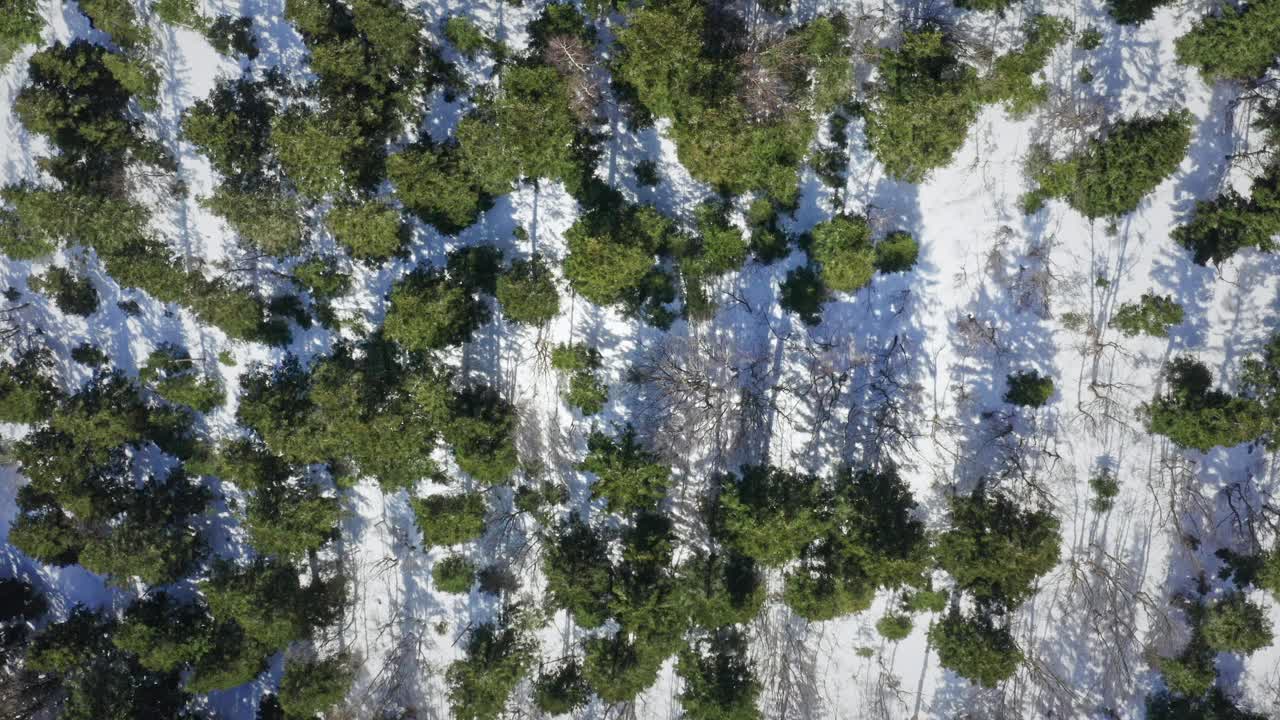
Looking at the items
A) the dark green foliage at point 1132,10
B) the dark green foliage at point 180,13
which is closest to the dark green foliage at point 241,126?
the dark green foliage at point 180,13

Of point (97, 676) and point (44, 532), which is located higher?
point (44, 532)

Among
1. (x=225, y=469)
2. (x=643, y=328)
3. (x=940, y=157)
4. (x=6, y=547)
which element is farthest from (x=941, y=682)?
(x=6, y=547)

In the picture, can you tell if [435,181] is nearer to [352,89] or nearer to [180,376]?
[352,89]

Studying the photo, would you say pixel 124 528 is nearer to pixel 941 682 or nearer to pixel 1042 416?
pixel 941 682

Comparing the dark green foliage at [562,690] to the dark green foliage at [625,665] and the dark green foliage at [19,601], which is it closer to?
the dark green foliage at [625,665]

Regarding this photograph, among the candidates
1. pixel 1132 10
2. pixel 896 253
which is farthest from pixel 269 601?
pixel 1132 10
